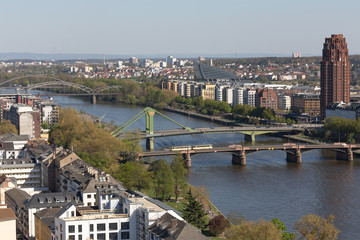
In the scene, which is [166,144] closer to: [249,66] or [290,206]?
[290,206]

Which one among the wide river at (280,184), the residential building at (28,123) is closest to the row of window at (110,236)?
the wide river at (280,184)

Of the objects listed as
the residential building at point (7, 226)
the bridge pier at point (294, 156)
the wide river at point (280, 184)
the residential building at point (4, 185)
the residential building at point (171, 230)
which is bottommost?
the wide river at point (280, 184)

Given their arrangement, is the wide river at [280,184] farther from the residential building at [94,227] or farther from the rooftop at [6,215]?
the rooftop at [6,215]

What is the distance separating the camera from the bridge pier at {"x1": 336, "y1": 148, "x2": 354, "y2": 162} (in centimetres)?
2603

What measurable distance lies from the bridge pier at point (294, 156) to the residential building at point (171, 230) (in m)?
13.6

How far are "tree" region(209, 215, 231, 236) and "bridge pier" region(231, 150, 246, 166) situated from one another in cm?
929

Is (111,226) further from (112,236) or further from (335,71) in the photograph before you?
(335,71)

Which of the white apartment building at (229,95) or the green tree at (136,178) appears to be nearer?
the green tree at (136,178)

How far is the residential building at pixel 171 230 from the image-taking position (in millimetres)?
11500

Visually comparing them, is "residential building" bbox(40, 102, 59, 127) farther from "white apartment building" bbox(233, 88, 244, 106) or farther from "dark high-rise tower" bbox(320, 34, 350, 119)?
"white apartment building" bbox(233, 88, 244, 106)

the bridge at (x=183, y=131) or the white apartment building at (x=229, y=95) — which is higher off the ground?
the white apartment building at (x=229, y=95)

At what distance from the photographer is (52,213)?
14.0m

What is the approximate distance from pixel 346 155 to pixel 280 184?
611 cm

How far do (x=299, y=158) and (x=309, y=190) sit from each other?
17.2ft
